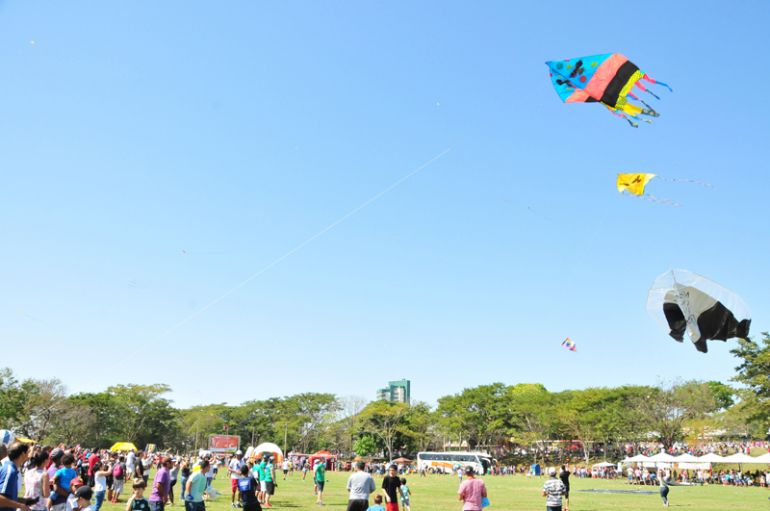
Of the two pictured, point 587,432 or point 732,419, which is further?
point 587,432

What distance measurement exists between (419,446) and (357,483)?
76.1 meters

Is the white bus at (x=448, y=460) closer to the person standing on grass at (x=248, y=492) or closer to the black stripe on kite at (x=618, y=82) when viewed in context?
the person standing on grass at (x=248, y=492)

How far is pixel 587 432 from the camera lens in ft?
225

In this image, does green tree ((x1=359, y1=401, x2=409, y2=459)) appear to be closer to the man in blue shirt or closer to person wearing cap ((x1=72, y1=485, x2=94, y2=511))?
person wearing cap ((x1=72, y1=485, x2=94, y2=511))

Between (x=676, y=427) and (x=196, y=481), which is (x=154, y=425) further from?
(x=196, y=481)

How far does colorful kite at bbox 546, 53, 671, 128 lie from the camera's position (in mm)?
11367

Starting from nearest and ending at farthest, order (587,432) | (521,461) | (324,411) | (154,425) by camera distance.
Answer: (587,432)
(521,461)
(154,425)
(324,411)

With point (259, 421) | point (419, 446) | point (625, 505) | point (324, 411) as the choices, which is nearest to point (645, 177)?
point (625, 505)

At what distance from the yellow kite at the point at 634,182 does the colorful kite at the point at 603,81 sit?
2.26 metres

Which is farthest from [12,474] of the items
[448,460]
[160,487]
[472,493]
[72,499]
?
[448,460]

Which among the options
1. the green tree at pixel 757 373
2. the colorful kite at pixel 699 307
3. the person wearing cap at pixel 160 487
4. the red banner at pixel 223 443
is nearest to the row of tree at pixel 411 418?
the green tree at pixel 757 373

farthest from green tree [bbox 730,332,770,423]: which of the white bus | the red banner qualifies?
the red banner

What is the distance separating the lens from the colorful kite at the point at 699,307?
44.1 feet

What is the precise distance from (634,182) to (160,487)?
11.8 metres
